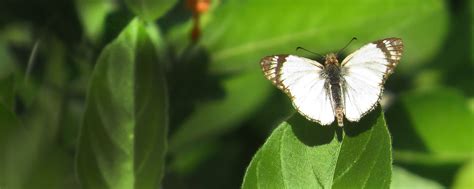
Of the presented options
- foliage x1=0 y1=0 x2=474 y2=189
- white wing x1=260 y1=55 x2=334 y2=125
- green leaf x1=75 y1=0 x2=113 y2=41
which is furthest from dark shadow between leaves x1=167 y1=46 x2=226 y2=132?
white wing x1=260 y1=55 x2=334 y2=125

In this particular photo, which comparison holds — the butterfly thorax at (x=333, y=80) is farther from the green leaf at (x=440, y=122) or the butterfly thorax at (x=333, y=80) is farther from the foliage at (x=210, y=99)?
the green leaf at (x=440, y=122)

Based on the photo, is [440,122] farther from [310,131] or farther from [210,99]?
[310,131]

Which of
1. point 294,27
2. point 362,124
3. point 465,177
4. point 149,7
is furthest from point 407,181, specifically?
point 149,7

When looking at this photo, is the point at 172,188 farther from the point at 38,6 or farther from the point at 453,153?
the point at 453,153

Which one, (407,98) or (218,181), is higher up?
(407,98)

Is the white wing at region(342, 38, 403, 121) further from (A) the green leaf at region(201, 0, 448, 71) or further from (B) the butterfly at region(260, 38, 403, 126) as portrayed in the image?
(A) the green leaf at region(201, 0, 448, 71)

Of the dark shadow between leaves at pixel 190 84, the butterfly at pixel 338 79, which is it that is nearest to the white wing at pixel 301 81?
the butterfly at pixel 338 79

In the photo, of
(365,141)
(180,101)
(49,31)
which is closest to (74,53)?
(49,31)
